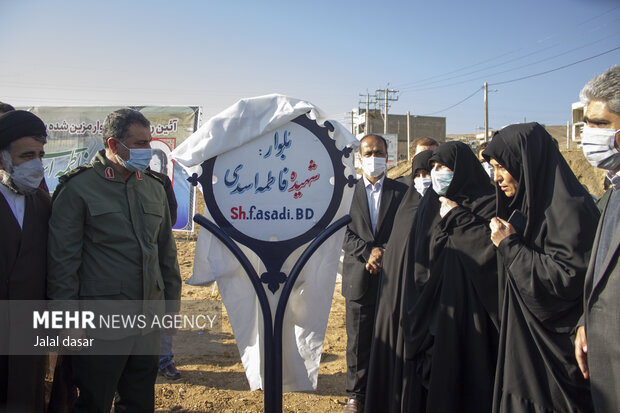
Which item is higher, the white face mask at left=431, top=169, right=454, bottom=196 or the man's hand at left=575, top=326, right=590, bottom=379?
the white face mask at left=431, top=169, right=454, bottom=196

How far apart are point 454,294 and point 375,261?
78 centimetres

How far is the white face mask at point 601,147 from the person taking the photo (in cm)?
171

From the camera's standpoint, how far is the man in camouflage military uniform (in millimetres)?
2080

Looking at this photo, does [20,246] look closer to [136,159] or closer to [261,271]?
[136,159]

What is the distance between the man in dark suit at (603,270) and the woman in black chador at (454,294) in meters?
0.54

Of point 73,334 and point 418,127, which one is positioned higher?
point 418,127

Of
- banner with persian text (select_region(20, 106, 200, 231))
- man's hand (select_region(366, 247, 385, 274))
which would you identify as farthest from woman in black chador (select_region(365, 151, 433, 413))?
banner with persian text (select_region(20, 106, 200, 231))

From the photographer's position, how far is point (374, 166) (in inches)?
133

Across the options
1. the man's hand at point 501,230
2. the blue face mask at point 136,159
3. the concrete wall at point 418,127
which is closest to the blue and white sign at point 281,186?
the blue face mask at point 136,159

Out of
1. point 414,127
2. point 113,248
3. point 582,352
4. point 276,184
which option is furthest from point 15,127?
point 414,127

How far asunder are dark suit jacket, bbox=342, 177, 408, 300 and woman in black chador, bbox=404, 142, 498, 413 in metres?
0.61

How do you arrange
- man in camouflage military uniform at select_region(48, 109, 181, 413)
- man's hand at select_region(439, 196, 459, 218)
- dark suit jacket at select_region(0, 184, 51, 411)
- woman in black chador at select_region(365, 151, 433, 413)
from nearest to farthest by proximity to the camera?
dark suit jacket at select_region(0, 184, 51, 411), man in camouflage military uniform at select_region(48, 109, 181, 413), man's hand at select_region(439, 196, 459, 218), woman in black chador at select_region(365, 151, 433, 413)

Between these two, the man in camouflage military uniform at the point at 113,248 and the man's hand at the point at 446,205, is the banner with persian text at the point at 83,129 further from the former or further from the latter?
the man's hand at the point at 446,205

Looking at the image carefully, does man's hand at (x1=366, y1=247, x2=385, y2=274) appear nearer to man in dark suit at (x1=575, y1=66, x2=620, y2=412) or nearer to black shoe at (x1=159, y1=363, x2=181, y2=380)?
man in dark suit at (x1=575, y1=66, x2=620, y2=412)
